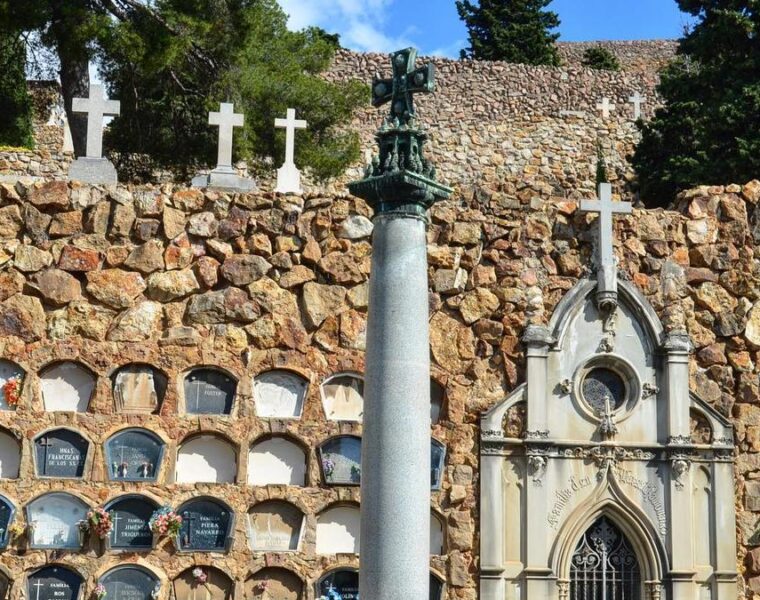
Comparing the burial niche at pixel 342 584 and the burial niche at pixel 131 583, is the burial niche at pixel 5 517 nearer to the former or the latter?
the burial niche at pixel 131 583

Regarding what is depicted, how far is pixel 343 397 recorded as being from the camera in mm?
13477

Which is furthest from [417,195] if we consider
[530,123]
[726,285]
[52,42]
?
Answer: [530,123]

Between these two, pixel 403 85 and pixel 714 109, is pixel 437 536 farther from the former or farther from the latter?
pixel 714 109

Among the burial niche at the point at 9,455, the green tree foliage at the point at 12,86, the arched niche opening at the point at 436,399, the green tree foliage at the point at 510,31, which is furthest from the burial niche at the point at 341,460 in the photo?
the green tree foliage at the point at 510,31

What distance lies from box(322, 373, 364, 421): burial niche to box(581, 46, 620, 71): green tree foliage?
30339mm

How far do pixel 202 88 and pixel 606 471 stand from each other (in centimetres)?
1018

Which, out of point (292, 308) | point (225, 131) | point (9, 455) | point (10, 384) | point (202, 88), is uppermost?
point (202, 88)

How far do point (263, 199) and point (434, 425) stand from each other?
298cm

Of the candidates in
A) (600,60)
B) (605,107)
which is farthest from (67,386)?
(600,60)

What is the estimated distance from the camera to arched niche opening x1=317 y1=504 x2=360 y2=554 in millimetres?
13109

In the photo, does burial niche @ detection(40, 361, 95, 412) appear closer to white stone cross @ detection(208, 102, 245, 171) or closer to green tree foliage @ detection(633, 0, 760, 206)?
white stone cross @ detection(208, 102, 245, 171)

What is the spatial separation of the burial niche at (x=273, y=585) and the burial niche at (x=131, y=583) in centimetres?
92

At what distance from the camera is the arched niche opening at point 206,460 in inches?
515

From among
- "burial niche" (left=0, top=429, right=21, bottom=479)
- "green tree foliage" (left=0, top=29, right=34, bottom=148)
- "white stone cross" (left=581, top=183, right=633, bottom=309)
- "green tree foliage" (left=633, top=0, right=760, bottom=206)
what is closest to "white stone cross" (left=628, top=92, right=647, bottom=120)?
"green tree foliage" (left=633, top=0, right=760, bottom=206)
